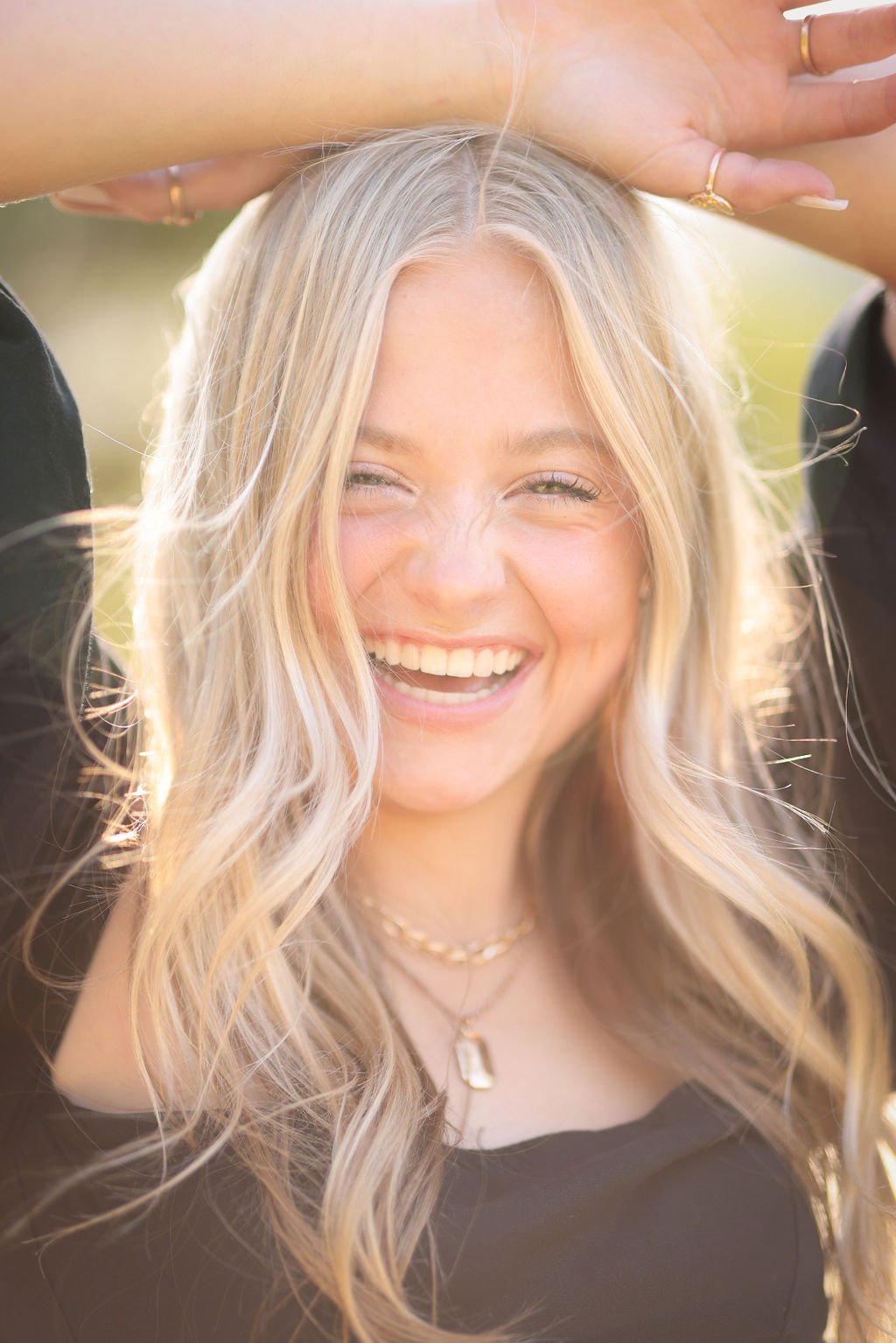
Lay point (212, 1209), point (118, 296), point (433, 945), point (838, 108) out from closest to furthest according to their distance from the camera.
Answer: point (212, 1209) < point (838, 108) < point (433, 945) < point (118, 296)

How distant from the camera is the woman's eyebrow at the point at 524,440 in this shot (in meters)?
1.70

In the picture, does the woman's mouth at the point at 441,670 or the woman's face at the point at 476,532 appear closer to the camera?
the woman's face at the point at 476,532

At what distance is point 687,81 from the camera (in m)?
1.74

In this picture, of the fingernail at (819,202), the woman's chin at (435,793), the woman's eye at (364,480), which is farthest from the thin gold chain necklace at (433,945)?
the fingernail at (819,202)

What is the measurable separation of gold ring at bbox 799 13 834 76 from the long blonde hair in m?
0.29

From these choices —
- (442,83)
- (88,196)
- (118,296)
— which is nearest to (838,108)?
(442,83)

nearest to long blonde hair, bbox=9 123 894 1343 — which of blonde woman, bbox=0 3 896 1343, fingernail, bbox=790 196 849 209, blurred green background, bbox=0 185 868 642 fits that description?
blonde woman, bbox=0 3 896 1343

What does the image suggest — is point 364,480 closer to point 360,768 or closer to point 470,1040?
point 360,768

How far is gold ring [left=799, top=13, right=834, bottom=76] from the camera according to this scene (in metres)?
1.73

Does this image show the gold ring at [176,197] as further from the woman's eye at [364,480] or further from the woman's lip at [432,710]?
the woman's lip at [432,710]

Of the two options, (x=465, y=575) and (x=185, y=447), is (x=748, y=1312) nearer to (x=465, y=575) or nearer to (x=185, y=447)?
(x=465, y=575)

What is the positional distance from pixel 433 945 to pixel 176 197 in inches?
48.7

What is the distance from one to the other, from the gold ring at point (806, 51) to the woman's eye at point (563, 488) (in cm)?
65

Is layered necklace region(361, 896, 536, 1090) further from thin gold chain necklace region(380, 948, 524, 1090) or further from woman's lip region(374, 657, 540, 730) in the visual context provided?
woman's lip region(374, 657, 540, 730)
